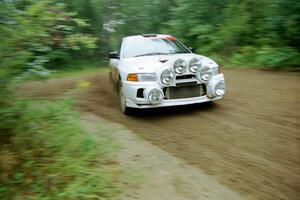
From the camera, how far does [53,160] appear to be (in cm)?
487

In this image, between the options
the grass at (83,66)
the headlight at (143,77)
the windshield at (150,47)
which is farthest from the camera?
the grass at (83,66)

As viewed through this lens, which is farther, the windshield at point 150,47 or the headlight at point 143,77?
the windshield at point 150,47

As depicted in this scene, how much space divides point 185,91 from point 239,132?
142 centimetres

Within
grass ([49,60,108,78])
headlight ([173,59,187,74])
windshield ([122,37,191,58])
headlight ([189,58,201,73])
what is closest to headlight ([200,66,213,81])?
headlight ([189,58,201,73])

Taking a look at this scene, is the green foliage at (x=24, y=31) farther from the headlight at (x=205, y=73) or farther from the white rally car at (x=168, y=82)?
the headlight at (x=205, y=73)

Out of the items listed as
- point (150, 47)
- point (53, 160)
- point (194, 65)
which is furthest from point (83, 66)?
point (53, 160)

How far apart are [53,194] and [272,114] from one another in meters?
4.20

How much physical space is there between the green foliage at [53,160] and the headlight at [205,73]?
2250 millimetres

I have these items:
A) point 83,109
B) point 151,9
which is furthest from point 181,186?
point 151,9

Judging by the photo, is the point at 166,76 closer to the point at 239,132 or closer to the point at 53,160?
the point at 239,132

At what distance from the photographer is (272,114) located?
6766mm

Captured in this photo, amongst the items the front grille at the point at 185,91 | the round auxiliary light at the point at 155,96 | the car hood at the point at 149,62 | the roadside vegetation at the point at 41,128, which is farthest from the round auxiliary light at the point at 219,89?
the roadside vegetation at the point at 41,128

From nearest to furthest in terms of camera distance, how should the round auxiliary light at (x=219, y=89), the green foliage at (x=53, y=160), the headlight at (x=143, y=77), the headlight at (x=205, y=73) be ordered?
the green foliage at (x=53, y=160), the headlight at (x=143, y=77), the headlight at (x=205, y=73), the round auxiliary light at (x=219, y=89)

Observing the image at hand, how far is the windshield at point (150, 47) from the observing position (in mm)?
8180
